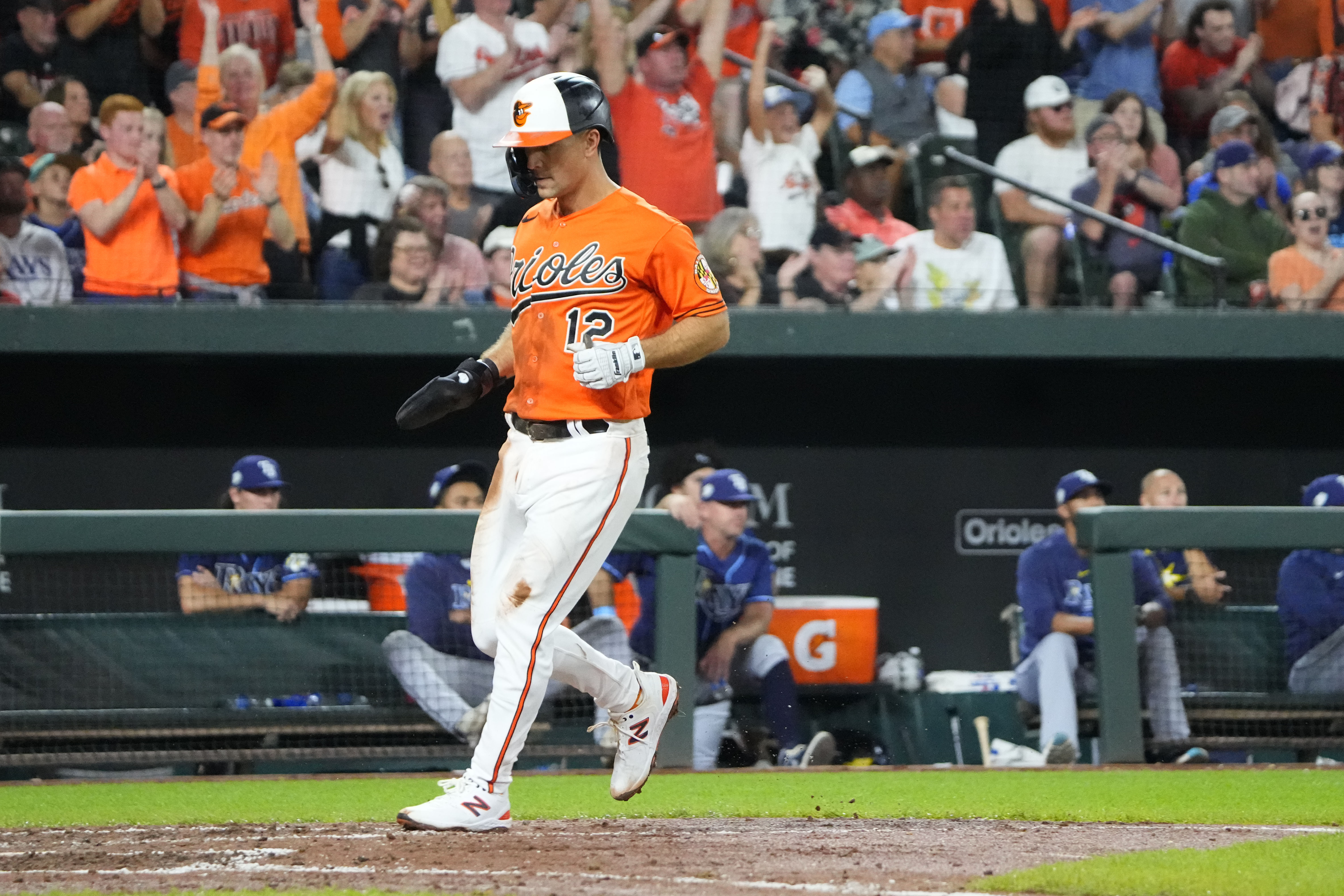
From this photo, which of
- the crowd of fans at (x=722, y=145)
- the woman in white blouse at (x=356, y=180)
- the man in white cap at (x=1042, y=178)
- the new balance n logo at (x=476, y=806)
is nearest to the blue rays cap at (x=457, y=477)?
the crowd of fans at (x=722, y=145)

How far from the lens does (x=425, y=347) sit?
7094mm

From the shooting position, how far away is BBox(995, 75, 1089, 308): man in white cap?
762 cm

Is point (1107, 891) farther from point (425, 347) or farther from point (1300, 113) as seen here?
point (1300, 113)

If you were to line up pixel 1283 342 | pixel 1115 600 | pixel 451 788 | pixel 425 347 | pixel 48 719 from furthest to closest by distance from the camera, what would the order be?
pixel 1283 342, pixel 425 347, pixel 1115 600, pixel 48 719, pixel 451 788

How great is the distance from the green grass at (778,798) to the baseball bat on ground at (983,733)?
107cm

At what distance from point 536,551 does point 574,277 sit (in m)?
0.63

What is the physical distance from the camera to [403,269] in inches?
283

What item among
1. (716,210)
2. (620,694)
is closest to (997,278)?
(716,210)

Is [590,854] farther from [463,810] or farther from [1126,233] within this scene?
[1126,233]

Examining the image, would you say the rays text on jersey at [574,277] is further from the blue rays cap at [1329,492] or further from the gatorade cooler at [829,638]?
the blue rays cap at [1329,492]

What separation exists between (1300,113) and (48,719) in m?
6.84

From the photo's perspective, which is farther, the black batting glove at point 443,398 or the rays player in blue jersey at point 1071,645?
the rays player in blue jersey at point 1071,645

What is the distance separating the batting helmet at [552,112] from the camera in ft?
11.6

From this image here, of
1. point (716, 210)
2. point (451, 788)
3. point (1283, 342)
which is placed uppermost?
point (716, 210)
